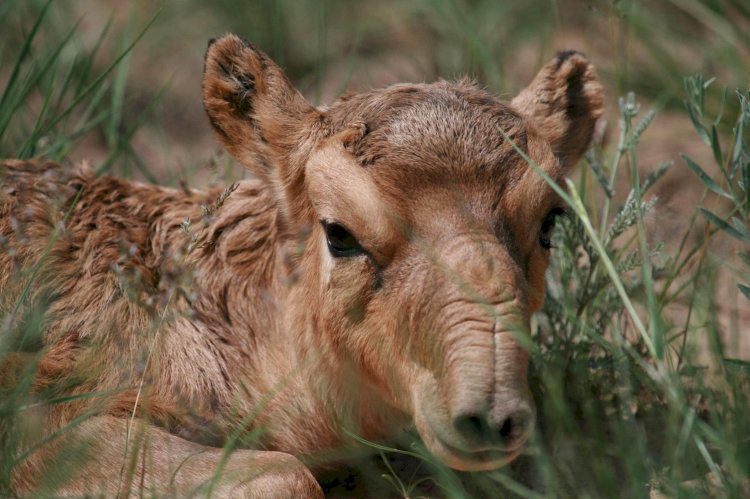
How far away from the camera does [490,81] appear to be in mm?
8320

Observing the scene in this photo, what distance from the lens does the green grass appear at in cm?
488

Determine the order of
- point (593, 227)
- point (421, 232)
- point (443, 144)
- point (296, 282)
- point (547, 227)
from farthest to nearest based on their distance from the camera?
1. point (593, 227)
2. point (296, 282)
3. point (547, 227)
4. point (443, 144)
5. point (421, 232)

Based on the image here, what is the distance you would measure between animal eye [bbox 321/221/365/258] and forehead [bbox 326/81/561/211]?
1.01 feet

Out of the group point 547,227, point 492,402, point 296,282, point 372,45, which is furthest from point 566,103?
point 372,45

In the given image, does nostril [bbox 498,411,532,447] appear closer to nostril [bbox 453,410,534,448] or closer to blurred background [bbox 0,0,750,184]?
nostril [bbox 453,410,534,448]

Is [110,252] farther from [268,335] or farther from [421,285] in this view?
[421,285]

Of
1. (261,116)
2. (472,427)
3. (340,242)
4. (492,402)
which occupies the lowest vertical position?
(472,427)

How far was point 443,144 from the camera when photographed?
5023 mm

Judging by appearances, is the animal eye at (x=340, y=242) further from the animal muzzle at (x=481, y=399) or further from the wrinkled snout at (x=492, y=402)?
the wrinkled snout at (x=492, y=402)

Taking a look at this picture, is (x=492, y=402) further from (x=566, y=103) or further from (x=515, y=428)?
(x=566, y=103)

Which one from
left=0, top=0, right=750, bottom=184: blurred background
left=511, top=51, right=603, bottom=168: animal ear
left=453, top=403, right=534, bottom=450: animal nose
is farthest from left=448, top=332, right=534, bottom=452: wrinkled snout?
left=0, top=0, right=750, bottom=184: blurred background

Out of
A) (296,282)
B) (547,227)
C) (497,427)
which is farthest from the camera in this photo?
(296,282)

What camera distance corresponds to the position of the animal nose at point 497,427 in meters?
4.25

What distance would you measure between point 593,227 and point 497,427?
277 centimetres
